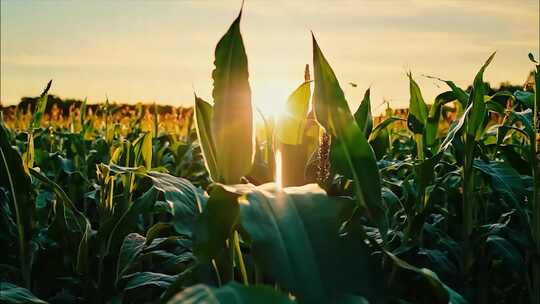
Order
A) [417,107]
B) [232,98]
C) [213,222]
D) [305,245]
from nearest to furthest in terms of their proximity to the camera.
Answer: [305,245] → [213,222] → [232,98] → [417,107]

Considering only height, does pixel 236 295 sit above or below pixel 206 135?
below

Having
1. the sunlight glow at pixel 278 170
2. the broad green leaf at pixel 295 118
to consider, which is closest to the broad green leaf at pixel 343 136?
the sunlight glow at pixel 278 170

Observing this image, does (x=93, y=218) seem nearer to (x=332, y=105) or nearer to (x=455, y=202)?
(x=455, y=202)

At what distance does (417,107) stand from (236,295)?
1.46 meters

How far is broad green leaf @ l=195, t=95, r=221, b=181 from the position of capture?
1542mm

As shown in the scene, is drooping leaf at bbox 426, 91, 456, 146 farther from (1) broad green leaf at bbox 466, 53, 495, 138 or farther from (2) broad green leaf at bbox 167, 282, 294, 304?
(2) broad green leaf at bbox 167, 282, 294, 304

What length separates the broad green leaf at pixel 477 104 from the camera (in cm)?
198

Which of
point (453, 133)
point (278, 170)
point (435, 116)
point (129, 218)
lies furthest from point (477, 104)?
point (129, 218)


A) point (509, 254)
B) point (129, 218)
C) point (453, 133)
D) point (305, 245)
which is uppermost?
point (453, 133)

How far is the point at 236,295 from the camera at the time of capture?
103 centimetres

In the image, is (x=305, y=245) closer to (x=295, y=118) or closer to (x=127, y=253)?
(x=295, y=118)

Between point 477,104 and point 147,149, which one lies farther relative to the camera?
point 147,149

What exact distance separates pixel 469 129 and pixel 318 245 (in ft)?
3.45

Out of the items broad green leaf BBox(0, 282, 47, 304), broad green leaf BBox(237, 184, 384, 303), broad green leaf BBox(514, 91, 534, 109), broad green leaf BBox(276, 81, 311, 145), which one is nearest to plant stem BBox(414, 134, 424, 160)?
broad green leaf BBox(514, 91, 534, 109)
